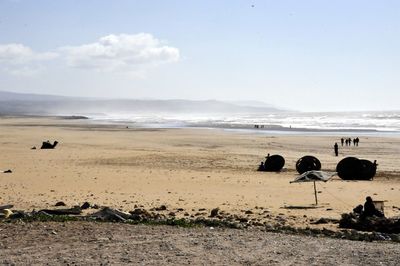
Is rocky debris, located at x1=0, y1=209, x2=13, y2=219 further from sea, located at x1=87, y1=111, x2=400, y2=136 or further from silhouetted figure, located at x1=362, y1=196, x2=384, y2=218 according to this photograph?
sea, located at x1=87, y1=111, x2=400, y2=136

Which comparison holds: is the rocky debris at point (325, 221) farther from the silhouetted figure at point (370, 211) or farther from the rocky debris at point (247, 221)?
the silhouetted figure at point (370, 211)

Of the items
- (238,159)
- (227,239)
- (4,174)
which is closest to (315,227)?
(227,239)

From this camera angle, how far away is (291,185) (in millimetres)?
26125

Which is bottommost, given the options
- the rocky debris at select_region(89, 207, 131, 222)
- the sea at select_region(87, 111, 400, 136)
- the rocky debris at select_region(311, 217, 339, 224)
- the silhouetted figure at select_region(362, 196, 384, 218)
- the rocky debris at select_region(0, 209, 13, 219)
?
the rocky debris at select_region(311, 217, 339, 224)

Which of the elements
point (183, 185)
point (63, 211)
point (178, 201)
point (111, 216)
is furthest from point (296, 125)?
point (111, 216)

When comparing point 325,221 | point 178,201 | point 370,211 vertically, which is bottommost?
point 178,201

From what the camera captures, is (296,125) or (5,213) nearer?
(5,213)

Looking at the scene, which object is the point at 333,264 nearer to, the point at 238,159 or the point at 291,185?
the point at 291,185

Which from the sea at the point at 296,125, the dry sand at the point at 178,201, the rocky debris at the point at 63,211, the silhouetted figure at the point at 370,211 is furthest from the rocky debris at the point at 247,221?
the sea at the point at 296,125

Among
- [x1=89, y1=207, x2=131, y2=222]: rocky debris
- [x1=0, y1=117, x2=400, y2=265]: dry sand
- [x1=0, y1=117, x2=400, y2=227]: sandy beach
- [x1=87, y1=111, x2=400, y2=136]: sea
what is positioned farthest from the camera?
[x1=87, y1=111, x2=400, y2=136]: sea

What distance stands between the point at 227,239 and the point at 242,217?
394 cm

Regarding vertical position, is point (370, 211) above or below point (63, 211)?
above

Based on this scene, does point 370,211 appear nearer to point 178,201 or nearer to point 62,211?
point 178,201

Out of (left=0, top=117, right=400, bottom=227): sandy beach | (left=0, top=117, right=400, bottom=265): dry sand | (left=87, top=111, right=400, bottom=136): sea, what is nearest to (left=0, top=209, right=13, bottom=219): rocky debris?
A: (left=0, top=117, right=400, bottom=265): dry sand
